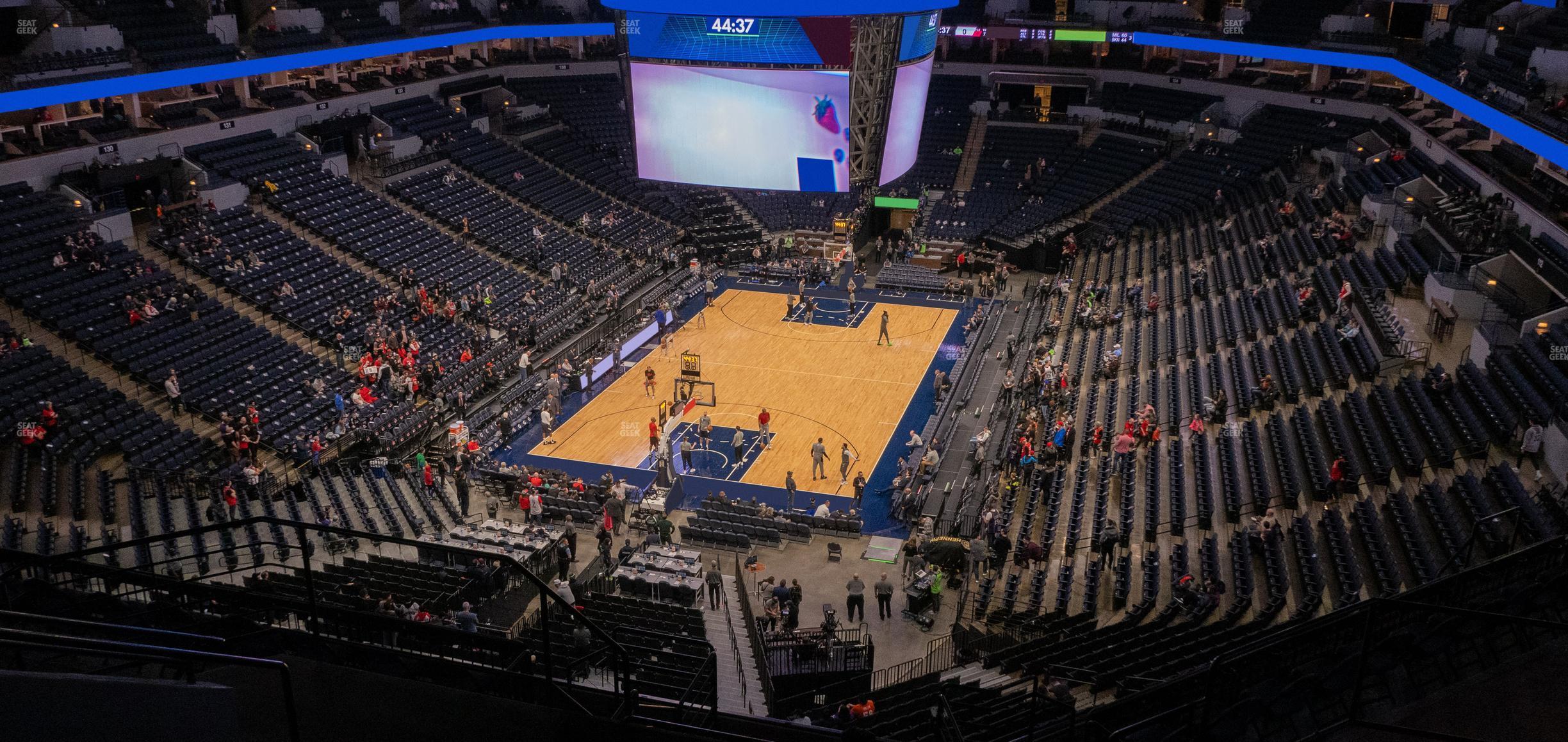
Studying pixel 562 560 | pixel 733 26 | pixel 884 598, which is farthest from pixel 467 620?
pixel 733 26

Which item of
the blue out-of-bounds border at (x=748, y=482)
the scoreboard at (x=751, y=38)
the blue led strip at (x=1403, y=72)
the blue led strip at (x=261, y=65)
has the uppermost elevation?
the scoreboard at (x=751, y=38)

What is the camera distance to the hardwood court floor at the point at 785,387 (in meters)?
27.9

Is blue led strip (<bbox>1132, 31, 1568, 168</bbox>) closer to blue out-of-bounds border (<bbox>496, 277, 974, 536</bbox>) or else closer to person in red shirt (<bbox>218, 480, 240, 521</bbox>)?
blue out-of-bounds border (<bbox>496, 277, 974, 536</bbox>)

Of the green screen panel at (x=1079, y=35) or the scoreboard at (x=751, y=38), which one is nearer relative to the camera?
the scoreboard at (x=751, y=38)

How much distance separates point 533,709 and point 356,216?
31.3 meters

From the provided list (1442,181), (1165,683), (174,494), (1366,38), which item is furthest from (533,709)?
(1366,38)

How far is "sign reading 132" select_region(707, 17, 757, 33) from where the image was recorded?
24.2 metres

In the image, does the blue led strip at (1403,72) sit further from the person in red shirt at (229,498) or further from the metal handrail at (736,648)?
the person in red shirt at (229,498)

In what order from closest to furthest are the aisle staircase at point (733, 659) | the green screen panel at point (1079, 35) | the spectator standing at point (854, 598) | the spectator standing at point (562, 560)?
the aisle staircase at point (733, 659), the spectator standing at point (854, 598), the spectator standing at point (562, 560), the green screen panel at point (1079, 35)

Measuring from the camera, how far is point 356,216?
35.5m

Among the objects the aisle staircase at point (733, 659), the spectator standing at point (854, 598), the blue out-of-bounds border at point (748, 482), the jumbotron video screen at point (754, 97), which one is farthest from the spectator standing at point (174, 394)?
the spectator standing at point (854, 598)

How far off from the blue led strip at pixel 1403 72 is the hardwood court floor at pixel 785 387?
1471cm

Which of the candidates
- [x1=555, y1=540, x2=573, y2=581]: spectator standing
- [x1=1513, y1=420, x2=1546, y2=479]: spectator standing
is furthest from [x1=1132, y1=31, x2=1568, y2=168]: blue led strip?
[x1=555, y1=540, x2=573, y2=581]: spectator standing

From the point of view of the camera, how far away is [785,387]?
31.7 metres
